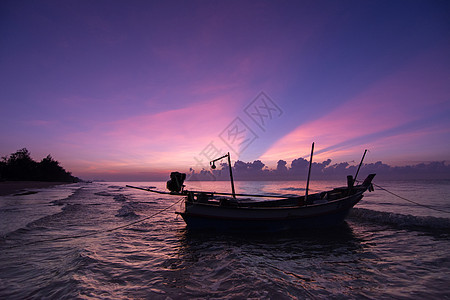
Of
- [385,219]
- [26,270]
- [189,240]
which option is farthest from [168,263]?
[385,219]

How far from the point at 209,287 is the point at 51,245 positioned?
9232 millimetres

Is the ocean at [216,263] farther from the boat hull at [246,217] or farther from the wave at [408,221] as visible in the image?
the wave at [408,221]

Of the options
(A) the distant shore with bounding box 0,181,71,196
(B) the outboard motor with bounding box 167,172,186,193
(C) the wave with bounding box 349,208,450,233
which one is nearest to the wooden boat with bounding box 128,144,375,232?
(B) the outboard motor with bounding box 167,172,186,193

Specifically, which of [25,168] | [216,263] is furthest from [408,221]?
[25,168]

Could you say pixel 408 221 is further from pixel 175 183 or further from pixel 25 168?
pixel 25 168

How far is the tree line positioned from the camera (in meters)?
87.5

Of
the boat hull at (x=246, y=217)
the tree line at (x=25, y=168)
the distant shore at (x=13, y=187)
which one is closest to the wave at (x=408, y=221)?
the boat hull at (x=246, y=217)

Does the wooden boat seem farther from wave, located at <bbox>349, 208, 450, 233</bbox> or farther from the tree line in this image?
the tree line

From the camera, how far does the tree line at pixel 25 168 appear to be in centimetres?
8750

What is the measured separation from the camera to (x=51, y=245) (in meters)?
10.0

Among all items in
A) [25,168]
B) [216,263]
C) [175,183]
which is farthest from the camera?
[25,168]

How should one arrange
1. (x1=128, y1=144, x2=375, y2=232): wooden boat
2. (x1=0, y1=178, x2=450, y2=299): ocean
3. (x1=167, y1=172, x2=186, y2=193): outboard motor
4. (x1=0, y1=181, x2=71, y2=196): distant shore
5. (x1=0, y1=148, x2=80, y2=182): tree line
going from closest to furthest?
(x1=0, y1=178, x2=450, y2=299): ocean
(x1=167, y1=172, x2=186, y2=193): outboard motor
(x1=128, y1=144, x2=375, y2=232): wooden boat
(x1=0, y1=181, x2=71, y2=196): distant shore
(x1=0, y1=148, x2=80, y2=182): tree line

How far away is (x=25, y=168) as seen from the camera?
92750 millimetres

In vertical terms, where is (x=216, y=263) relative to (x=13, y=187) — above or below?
below
